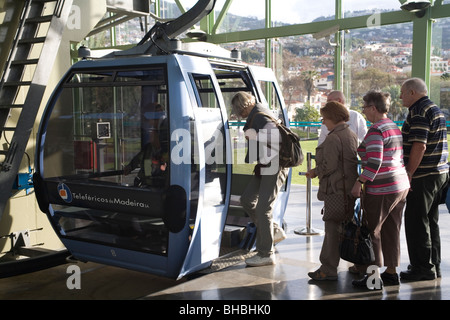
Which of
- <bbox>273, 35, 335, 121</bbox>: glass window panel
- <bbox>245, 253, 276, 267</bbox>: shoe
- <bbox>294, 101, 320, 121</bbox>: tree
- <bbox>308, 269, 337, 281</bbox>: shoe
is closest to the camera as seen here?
<bbox>308, 269, 337, 281</bbox>: shoe

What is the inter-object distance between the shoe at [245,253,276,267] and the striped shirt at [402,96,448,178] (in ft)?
4.73

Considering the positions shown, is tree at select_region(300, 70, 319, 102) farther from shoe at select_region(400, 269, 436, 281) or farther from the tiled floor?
shoe at select_region(400, 269, 436, 281)

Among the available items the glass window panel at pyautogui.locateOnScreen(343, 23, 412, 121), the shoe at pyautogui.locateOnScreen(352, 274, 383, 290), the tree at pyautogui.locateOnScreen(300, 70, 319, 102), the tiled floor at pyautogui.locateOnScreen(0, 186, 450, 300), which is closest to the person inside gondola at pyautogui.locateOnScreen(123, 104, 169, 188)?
the tiled floor at pyautogui.locateOnScreen(0, 186, 450, 300)

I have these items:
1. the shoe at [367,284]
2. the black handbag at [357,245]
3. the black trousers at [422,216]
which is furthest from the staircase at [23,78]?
the black trousers at [422,216]

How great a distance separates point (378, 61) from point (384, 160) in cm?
510

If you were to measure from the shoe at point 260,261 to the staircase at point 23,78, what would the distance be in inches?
95.1

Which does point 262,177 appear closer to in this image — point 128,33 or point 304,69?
point 304,69

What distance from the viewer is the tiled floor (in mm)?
3947

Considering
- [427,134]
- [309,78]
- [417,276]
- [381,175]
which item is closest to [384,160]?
[381,175]

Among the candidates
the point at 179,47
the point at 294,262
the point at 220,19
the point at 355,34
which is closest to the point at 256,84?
the point at 179,47

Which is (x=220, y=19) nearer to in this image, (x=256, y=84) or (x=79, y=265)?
(x=256, y=84)

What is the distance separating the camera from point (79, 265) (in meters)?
5.46

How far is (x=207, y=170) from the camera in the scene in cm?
412
